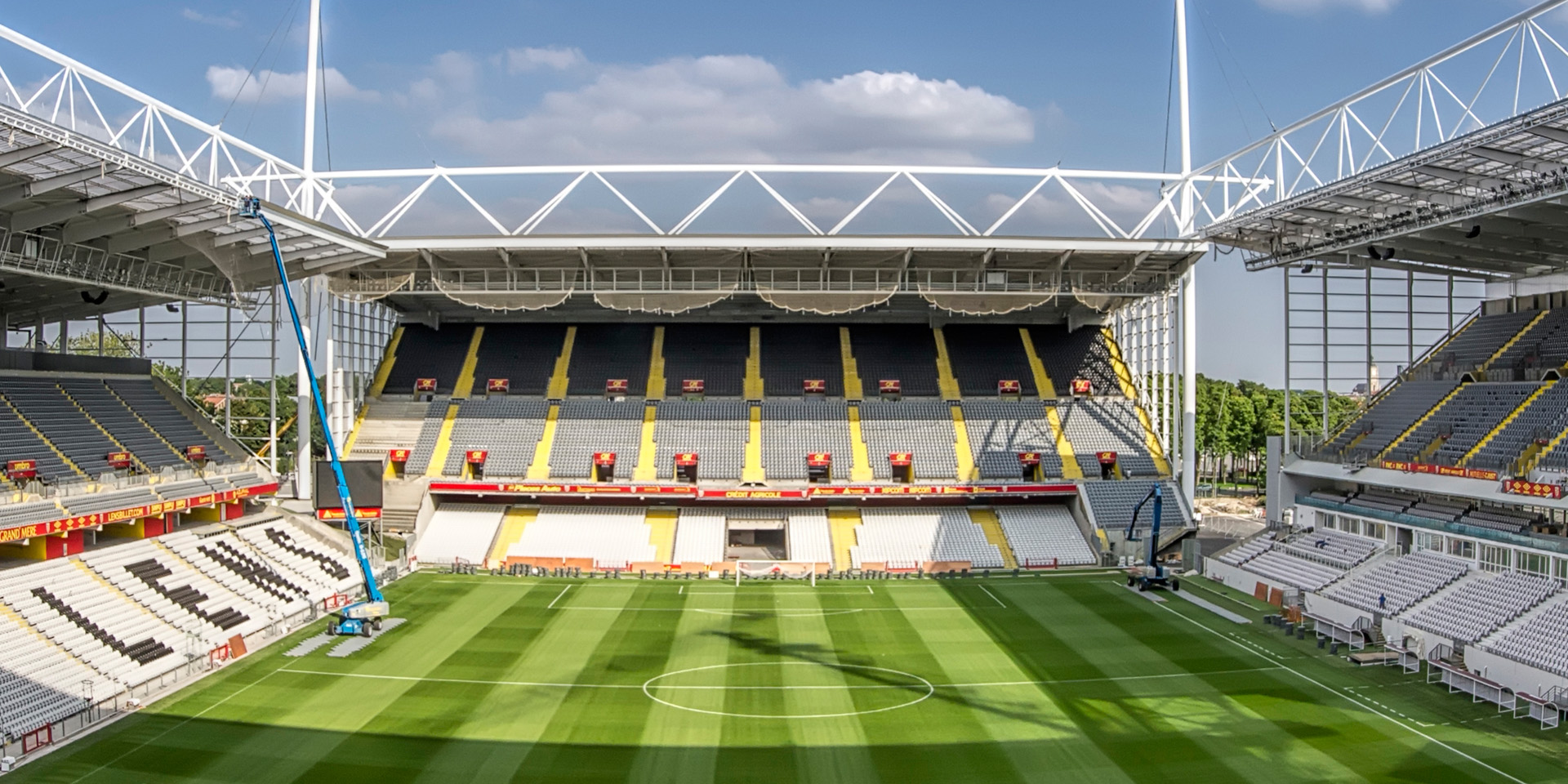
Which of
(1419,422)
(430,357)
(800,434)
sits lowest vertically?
(800,434)

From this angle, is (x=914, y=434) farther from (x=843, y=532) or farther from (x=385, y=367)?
(x=385, y=367)

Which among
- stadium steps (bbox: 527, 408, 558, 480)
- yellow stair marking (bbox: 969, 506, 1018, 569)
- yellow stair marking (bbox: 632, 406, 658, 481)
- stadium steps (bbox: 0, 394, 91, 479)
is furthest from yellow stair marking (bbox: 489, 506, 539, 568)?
yellow stair marking (bbox: 969, 506, 1018, 569)

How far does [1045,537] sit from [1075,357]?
1209 cm

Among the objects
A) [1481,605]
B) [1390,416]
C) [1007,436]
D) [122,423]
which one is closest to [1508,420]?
[1390,416]

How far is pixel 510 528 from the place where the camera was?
3838 centimetres

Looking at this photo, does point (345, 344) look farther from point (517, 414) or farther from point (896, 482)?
point (896, 482)

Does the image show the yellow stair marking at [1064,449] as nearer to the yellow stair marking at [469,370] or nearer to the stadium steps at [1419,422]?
the stadium steps at [1419,422]

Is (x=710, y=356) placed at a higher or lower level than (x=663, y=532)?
higher

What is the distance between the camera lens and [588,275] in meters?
41.2

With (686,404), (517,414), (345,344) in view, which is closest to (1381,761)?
(686,404)

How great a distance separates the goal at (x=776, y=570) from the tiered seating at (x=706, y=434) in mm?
5223

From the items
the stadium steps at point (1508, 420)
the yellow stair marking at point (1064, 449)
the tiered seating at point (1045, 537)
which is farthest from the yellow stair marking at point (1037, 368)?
the stadium steps at point (1508, 420)

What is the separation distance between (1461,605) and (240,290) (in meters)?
38.4

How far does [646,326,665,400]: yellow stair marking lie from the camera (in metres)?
44.5
